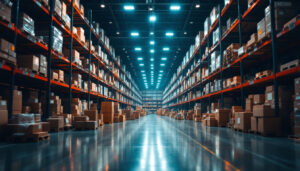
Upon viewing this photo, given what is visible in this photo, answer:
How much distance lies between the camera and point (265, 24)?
22.3 ft

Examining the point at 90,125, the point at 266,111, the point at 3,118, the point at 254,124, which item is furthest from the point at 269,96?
the point at 3,118

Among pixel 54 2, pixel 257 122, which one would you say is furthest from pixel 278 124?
pixel 54 2

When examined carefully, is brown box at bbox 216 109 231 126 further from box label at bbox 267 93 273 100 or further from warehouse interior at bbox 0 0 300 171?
box label at bbox 267 93 273 100

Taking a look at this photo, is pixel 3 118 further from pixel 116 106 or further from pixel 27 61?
pixel 116 106

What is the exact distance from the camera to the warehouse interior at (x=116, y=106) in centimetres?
348

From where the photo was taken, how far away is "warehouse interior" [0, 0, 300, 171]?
3484 millimetres

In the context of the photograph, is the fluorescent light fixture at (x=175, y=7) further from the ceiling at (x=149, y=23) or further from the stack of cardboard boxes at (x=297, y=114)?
the stack of cardboard boxes at (x=297, y=114)

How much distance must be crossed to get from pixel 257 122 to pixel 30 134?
6.54m

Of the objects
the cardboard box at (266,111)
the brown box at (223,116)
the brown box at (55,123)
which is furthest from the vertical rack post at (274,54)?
the brown box at (55,123)

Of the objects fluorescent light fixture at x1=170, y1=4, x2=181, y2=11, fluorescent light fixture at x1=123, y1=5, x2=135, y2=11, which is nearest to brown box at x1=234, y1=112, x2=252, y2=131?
fluorescent light fixture at x1=170, y1=4, x2=181, y2=11

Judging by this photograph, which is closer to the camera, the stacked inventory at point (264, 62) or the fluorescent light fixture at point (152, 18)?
the stacked inventory at point (264, 62)

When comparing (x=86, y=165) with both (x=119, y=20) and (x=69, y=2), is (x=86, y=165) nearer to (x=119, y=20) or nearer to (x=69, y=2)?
(x=69, y=2)

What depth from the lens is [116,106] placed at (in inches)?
626

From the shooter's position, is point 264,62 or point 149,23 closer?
point 264,62
